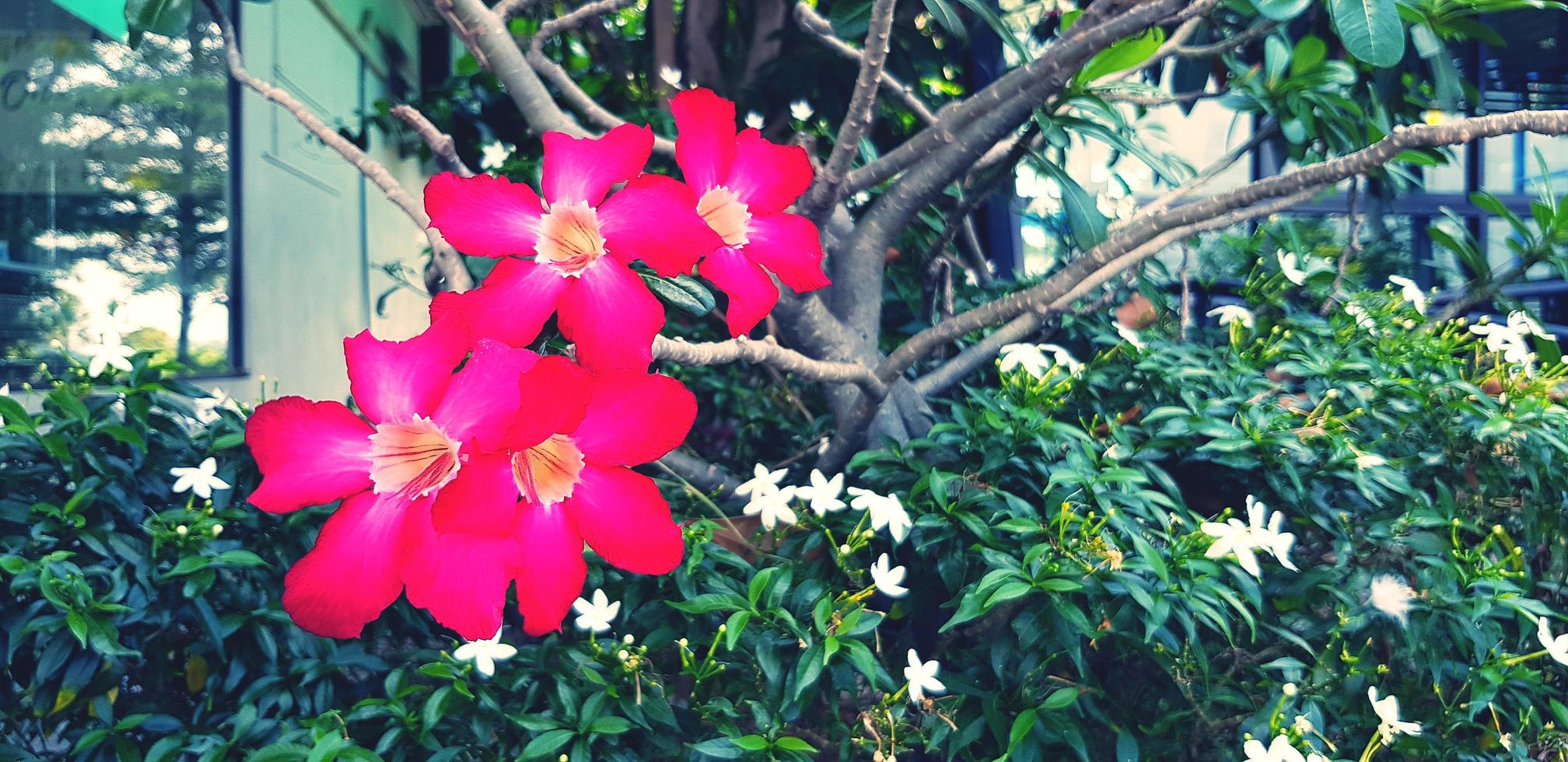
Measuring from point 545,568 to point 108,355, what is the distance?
107cm

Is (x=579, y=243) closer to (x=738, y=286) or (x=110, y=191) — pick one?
(x=738, y=286)

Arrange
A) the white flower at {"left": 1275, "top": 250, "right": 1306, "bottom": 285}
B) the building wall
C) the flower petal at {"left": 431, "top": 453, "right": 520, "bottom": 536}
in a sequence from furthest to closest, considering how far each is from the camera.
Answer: the building wall < the white flower at {"left": 1275, "top": 250, "right": 1306, "bottom": 285} < the flower petal at {"left": 431, "top": 453, "right": 520, "bottom": 536}

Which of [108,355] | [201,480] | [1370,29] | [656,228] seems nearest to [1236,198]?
[1370,29]

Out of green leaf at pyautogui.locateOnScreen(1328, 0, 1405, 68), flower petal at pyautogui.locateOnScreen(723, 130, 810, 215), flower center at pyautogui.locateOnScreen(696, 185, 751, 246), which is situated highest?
green leaf at pyautogui.locateOnScreen(1328, 0, 1405, 68)

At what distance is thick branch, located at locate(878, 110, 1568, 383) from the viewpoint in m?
1.03

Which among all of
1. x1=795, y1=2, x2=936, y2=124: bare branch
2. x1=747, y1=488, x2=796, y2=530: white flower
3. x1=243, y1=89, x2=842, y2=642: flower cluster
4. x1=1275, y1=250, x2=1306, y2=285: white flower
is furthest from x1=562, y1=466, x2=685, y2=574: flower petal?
x1=1275, y1=250, x2=1306, y2=285: white flower

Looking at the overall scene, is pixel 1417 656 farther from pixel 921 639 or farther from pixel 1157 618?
pixel 921 639

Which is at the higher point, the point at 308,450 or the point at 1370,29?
the point at 1370,29

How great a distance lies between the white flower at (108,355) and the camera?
1194mm

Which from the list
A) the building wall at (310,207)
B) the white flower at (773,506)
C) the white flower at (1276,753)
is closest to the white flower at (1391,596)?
the white flower at (1276,753)

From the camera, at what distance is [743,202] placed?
0.56 metres

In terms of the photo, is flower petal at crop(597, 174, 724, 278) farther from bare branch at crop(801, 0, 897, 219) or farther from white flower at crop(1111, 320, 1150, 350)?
white flower at crop(1111, 320, 1150, 350)

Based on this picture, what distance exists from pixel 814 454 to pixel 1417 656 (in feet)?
2.96

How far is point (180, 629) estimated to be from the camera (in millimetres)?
1173
